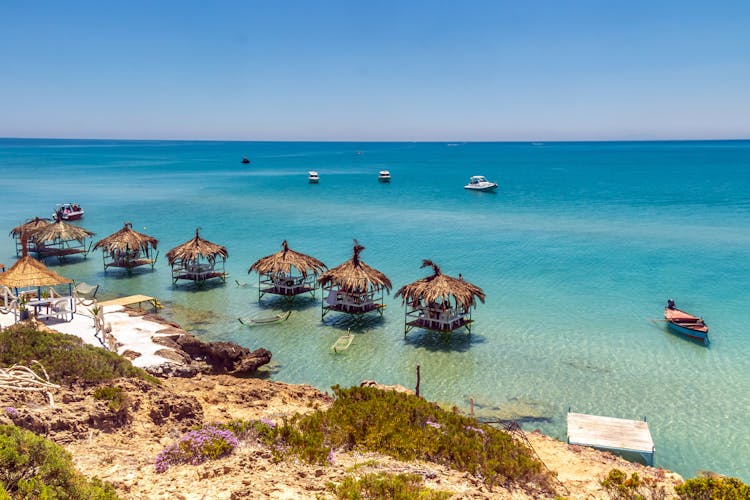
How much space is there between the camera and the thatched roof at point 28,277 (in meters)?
18.9

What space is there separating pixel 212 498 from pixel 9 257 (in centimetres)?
3383

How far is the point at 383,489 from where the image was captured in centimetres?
798

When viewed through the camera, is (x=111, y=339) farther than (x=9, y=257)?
No

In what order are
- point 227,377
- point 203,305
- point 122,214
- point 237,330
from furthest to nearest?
point 122,214
point 203,305
point 237,330
point 227,377

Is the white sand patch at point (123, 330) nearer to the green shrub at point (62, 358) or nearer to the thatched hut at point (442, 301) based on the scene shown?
the green shrub at point (62, 358)

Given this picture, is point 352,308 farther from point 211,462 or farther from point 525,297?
point 211,462

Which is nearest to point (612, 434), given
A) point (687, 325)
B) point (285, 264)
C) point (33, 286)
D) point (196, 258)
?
point (687, 325)

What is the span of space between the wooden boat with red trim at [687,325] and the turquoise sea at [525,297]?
393 mm

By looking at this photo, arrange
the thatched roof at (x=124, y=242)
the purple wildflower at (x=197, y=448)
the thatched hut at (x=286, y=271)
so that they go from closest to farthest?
the purple wildflower at (x=197, y=448), the thatched hut at (x=286, y=271), the thatched roof at (x=124, y=242)

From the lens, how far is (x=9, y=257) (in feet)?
115

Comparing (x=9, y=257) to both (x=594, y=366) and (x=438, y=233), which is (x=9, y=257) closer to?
(x=438, y=233)

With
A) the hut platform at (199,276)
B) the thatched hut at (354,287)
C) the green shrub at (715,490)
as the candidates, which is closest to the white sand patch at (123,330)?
the hut platform at (199,276)

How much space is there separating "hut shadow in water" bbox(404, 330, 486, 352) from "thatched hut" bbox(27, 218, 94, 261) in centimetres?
2252

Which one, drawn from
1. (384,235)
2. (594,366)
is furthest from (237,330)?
(384,235)
